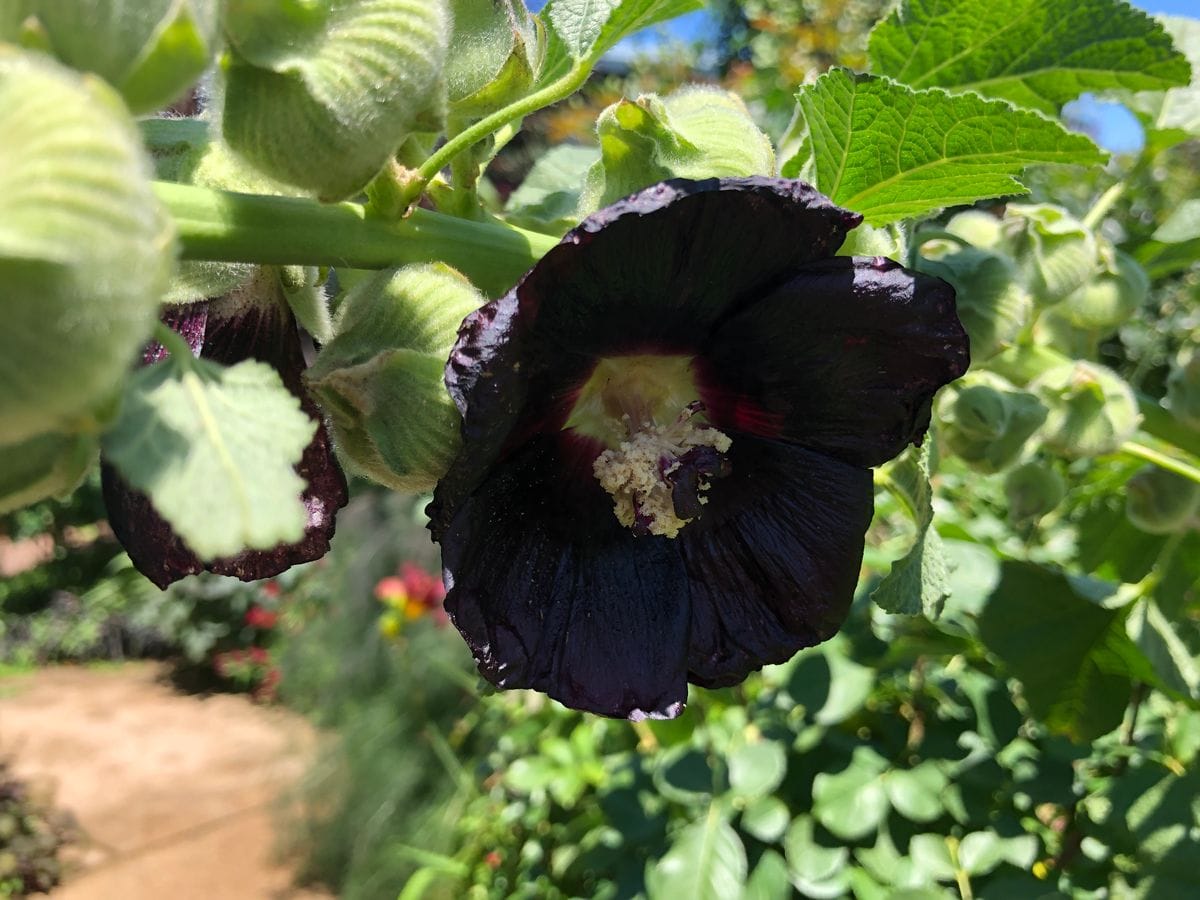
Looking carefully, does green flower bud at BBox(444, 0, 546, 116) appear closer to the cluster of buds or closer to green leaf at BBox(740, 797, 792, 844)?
green leaf at BBox(740, 797, 792, 844)

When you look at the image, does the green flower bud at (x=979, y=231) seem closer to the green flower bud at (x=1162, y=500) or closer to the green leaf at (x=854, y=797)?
the green flower bud at (x=1162, y=500)

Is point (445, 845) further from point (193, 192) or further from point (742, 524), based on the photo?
point (193, 192)

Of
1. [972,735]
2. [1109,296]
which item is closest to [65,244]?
[1109,296]

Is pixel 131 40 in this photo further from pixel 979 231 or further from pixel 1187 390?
pixel 1187 390

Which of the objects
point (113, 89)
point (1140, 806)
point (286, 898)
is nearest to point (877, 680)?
point (1140, 806)

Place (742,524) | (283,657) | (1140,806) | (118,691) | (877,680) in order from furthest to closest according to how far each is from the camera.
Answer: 1. (118,691)
2. (283,657)
3. (877,680)
4. (1140,806)
5. (742,524)
